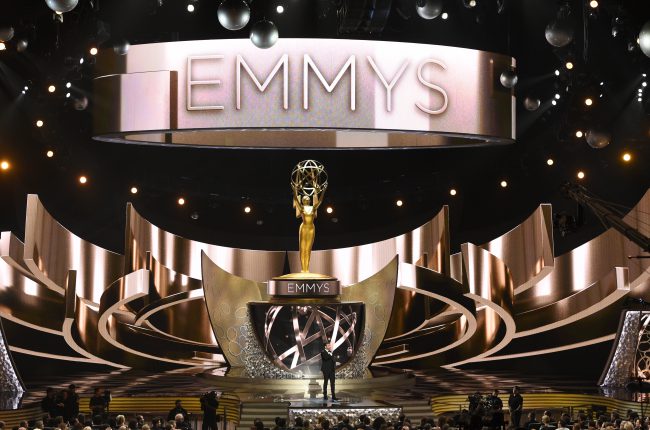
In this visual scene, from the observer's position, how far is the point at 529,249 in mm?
18609

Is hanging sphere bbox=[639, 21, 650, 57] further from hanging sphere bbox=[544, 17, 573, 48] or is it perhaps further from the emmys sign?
the emmys sign

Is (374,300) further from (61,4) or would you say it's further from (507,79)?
(61,4)

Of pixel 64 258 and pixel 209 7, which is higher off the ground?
pixel 209 7

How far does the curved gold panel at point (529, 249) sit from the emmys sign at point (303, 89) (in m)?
4.14

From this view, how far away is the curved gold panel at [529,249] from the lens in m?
17.7

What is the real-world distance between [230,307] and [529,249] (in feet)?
16.3

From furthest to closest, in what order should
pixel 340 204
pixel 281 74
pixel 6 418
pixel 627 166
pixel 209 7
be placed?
pixel 340 204 → pixel 627 166 → pixel 209 7 → pixel 6 418 → pixel 281 74

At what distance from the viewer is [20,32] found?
18.1 m

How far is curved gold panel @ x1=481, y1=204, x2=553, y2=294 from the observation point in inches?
696

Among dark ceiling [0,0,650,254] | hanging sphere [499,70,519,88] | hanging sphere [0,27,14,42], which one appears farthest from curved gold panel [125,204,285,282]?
hanging sphere [0,27,14,42]

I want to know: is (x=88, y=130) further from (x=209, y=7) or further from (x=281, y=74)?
(x=281, y=74)

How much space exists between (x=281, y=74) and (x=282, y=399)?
622 cm

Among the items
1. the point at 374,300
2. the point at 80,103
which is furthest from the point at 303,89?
the point at 80,103

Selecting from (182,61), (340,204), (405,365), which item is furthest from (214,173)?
(182,61)
